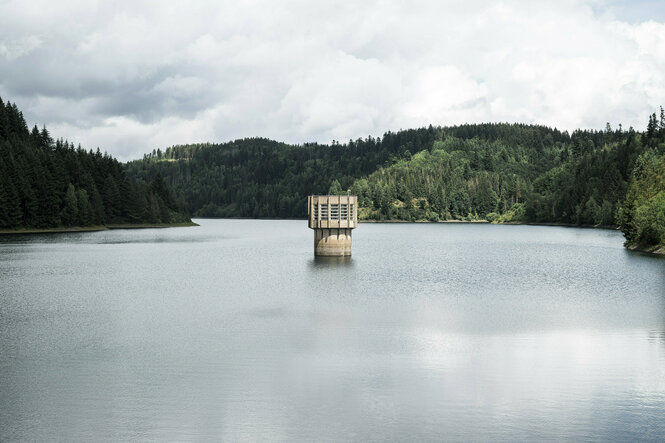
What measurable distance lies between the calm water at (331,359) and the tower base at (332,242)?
88.2 feet

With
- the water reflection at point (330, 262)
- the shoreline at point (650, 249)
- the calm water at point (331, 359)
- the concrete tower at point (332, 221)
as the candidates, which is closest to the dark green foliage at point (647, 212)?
the shoreline at point (650, 249)

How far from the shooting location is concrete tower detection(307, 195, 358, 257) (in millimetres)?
92938

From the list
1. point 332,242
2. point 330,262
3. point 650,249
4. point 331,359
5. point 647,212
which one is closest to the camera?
point 331,359

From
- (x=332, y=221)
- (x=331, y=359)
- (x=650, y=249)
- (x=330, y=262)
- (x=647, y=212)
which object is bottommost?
(x=331, y=359)

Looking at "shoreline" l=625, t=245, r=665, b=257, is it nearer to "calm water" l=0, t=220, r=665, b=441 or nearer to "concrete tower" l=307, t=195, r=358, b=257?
"calm water" l=0, t=220, r=665, b=441

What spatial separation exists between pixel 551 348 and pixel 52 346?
28.5 metres

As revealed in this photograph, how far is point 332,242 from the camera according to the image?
97812 millimetres

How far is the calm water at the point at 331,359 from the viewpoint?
22312 mm

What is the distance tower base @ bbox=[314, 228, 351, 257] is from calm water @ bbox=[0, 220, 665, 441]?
26.9 metres

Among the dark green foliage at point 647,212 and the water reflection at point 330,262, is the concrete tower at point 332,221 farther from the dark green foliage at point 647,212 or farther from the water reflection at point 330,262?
the dark green foliage at point 647,212

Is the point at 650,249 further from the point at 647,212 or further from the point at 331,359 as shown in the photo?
the point at 331,359

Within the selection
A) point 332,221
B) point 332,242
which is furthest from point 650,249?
point 332,221

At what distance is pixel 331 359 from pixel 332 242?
6589cm

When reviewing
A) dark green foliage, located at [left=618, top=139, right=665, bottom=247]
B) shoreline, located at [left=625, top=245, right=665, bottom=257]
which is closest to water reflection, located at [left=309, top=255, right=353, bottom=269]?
dark green foliage, located at [left=618, top=139, right=665, bottom=247]
